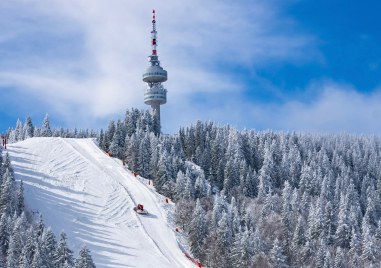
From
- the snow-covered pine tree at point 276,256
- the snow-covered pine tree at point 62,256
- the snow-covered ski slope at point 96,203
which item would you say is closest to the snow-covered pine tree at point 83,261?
the snow-covered pine tree at point 62,256

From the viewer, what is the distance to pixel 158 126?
Result: 137625mm

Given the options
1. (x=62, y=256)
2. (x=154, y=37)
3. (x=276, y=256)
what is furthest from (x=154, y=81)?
(x=62, y=256)

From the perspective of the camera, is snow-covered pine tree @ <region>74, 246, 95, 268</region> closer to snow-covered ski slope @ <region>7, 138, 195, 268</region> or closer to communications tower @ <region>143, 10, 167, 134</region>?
snow-covered ski slope @ <region>7, 138, 195, 268</region>

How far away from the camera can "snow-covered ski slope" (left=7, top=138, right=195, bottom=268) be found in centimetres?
8250

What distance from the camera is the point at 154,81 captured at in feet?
524

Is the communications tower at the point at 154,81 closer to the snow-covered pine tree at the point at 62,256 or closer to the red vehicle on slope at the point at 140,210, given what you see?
the red vehicle on slope at the point at 140,210

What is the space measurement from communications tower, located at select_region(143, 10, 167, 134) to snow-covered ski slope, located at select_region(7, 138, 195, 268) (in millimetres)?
34765

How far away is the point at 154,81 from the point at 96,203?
6669 centimetres

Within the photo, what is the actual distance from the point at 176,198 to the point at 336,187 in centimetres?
4553

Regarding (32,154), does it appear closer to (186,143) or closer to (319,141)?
(186,143)

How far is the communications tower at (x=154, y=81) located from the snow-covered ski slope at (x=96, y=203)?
3476 cm

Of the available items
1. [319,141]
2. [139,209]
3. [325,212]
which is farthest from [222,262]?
[319,141]

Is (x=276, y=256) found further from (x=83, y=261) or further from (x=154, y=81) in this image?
(x=154, y=81)

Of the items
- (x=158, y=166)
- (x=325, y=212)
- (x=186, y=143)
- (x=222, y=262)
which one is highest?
(x=186, y=143)
